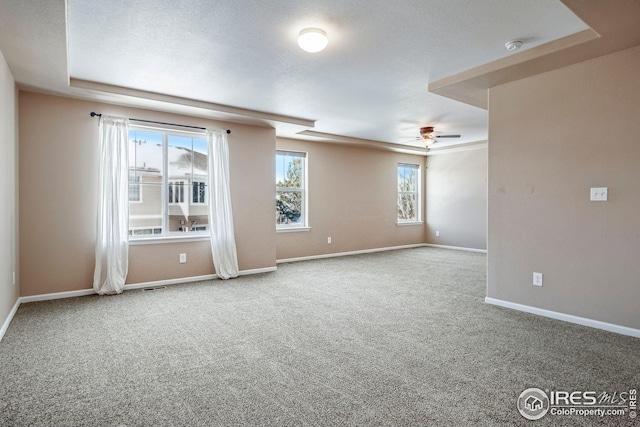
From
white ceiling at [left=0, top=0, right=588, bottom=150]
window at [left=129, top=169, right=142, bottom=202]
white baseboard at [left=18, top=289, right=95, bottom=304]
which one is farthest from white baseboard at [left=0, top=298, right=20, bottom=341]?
white ceiling at [left=0, top=0, right=588, bottom=150]

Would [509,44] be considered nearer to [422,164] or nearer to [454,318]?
[454,318]

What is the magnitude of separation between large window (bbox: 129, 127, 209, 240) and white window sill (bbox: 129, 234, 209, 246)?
0.07 metres

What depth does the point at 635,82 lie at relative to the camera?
116 inches

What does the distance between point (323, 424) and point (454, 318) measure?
2.09 m

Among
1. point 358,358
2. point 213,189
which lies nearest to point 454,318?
point 358,358

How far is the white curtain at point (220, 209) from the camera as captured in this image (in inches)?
205

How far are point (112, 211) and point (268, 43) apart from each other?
292 cm

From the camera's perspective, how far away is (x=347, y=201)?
7.75 metres

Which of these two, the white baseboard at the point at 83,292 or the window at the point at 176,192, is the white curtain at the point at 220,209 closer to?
the white baseboard at the point at 83,292

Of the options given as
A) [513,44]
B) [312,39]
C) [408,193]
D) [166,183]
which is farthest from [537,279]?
[408,193]

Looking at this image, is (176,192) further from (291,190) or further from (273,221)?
(291,190)

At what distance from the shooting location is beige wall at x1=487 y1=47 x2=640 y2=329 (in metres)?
3.02

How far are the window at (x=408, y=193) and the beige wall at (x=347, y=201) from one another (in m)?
0.25

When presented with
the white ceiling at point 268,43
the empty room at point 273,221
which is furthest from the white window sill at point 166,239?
the white ceiling at point 268,43
